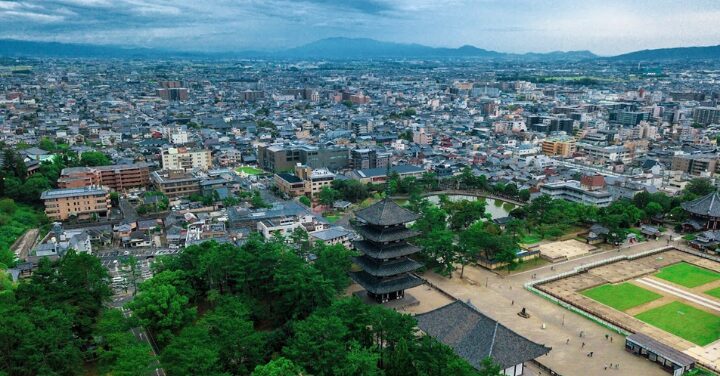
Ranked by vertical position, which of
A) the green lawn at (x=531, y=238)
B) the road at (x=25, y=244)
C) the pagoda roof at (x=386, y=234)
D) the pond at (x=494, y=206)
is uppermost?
the pagoda roof at (x=386, y=234)

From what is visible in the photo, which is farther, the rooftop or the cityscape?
the rooftop

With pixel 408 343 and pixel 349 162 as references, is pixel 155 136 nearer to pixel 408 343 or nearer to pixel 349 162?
pixel 349 162

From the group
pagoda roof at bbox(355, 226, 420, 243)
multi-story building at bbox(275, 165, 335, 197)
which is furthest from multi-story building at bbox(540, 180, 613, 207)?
pagoda roof at bbox(355, 226, 420, 243)

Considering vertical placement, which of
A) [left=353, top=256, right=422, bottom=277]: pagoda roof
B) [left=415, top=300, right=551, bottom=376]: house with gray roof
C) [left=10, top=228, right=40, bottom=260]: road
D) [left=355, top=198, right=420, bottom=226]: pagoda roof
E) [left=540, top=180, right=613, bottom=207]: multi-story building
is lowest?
[left=10, top=228, right=40, bottom=260]: road

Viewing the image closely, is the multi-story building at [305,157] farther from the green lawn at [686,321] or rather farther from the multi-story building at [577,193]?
the green lawn at [686,321]

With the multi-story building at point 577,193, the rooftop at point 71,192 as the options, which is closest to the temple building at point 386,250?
the multi-story building at point 577,193

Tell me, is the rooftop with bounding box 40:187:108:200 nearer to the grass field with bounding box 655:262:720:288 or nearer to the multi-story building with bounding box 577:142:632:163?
the grass field with bounding box 655:262:720:288
